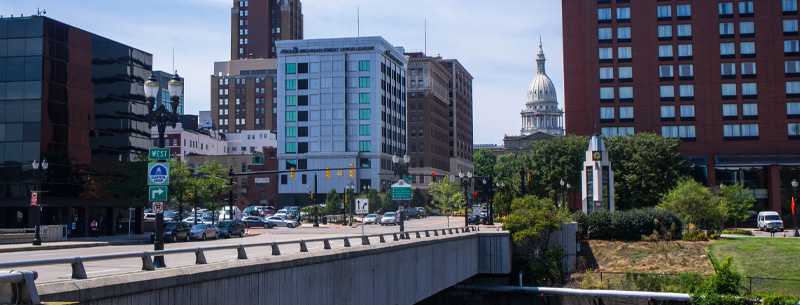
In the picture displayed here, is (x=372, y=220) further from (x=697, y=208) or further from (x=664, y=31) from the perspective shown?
(x=664, y=31)

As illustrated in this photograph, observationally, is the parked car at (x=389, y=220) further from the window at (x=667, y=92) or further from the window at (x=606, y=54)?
the window at (x=667, y=92)

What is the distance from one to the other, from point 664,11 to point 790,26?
584 inches

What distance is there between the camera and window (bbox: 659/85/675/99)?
3455 inches

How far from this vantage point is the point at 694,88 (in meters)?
87.4

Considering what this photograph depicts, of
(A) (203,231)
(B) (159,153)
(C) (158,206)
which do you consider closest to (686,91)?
(A) (203,231)

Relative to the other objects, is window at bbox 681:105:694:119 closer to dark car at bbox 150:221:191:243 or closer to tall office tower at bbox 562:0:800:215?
tall office tower at bbox 562:0:800:215

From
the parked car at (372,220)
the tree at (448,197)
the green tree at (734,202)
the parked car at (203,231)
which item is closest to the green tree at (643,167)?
the green tree at (734,202)

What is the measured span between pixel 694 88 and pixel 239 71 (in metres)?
116

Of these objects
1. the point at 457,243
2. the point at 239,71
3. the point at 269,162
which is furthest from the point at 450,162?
the point at 457,243

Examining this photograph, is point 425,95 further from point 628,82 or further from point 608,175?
point 608,175

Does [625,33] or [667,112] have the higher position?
[625,33]

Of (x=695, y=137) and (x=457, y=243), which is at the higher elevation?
(x=695, y=137)

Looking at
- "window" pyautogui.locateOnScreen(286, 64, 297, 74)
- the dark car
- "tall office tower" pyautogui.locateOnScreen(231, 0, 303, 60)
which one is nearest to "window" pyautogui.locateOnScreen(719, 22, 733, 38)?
"window" pyautogui.locateOnScreen(286, 64, 297, 74)

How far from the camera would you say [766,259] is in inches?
1722
